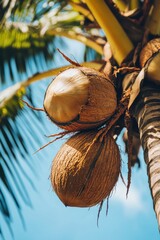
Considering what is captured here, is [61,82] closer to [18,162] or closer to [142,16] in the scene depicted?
[142,16]

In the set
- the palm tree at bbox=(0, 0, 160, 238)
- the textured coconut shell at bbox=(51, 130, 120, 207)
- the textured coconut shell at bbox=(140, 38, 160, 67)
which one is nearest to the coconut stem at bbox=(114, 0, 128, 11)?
the palm tree at bbox=(0, 0, 160, 238)

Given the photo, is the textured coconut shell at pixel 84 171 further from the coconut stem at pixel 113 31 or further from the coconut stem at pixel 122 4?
the coconut stem at pixel 122 4

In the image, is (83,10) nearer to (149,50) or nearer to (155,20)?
(155,20)

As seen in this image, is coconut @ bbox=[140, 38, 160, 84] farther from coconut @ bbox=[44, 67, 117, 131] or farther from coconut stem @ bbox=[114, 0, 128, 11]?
coconut stem @ bbox=[114, 0, 128, 11]

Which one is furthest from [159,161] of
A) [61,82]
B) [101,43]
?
[101,43]

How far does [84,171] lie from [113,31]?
2.87 ft

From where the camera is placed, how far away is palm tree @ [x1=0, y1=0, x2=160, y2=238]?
2.13 m

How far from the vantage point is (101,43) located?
306 cm

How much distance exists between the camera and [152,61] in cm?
224

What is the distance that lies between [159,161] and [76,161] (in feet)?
1.29

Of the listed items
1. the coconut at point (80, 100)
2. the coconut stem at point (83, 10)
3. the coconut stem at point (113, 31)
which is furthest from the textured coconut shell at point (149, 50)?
the coconut stem at point (83, 10)

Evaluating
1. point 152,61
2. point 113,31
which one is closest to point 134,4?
point 113,31

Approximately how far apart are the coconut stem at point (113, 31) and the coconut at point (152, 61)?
6.8 inches

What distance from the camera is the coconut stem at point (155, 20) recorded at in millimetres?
2629
